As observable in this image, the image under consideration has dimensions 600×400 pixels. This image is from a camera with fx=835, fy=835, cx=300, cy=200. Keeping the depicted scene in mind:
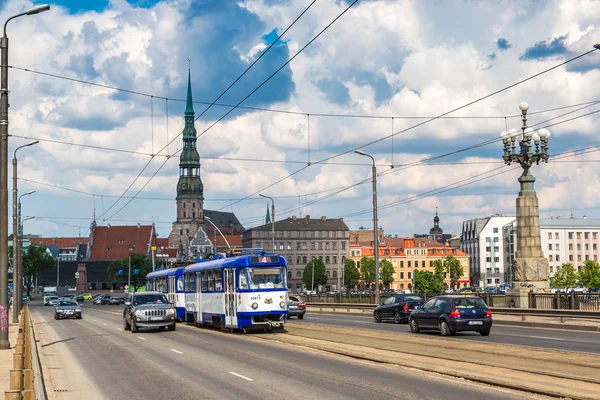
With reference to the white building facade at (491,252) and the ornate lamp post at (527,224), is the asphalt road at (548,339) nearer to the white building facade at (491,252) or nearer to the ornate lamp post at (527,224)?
the ornate lamp post at (527,224)

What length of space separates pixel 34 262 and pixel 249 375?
187m

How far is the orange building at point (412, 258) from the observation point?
178 metres

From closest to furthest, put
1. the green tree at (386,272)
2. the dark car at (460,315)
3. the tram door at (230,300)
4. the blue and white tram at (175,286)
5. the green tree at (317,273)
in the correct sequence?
the dark car at (460,315)
the tram door at (230,300)
the blue and white tram at (175,286)
the green tree at (386,272)
the green tree at (317,273)

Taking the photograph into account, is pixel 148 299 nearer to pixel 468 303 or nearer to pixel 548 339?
pixel 468 303

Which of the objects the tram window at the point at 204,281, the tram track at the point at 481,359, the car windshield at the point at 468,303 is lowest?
the tram track at the point at 481,359

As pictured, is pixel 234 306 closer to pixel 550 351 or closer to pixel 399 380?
pixel 550 351

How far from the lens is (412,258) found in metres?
181

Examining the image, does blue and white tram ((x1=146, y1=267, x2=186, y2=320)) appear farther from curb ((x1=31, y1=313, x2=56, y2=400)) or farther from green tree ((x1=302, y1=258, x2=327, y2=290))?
green tree ((x1=302, y1=258, x2=327, y2=290))

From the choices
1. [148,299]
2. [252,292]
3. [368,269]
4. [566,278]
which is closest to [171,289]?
[148,299]

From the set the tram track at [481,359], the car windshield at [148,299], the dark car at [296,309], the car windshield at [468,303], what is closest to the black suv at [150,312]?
the car windshield at [148,299]

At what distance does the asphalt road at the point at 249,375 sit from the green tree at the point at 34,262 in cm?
17475

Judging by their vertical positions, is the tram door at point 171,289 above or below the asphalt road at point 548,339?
above

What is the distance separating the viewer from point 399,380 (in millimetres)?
15195

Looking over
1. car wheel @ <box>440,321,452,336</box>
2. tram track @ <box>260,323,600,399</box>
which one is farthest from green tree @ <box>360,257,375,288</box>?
tram track @ <box>260,323,600,399</box>
